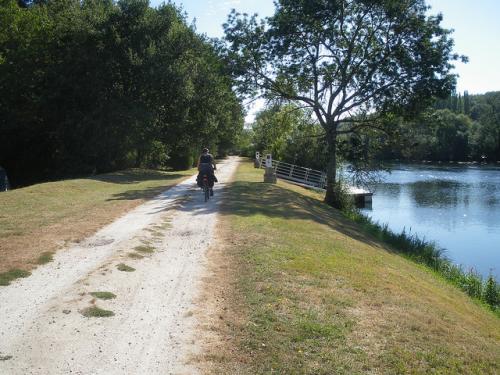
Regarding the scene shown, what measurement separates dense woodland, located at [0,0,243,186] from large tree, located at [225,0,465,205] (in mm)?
2862

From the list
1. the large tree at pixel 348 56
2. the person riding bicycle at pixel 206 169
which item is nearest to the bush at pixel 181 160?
the large tree at pixel 348 56

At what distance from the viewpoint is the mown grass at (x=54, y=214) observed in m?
8.91

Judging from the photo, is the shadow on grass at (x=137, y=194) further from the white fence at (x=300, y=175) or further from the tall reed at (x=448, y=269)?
the white fence at (x=300, y=175)

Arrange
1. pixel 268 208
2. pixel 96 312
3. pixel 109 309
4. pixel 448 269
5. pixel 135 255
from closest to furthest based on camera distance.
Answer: pixel 96 312, pixel 109 309, pixel 135 255, pixel 448 269, pixel 268 208

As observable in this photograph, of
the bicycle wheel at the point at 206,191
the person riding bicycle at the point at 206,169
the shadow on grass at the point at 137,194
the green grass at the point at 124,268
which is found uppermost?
the person riding bicycle at the point at 206,169

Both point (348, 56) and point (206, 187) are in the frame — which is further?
point (348, 56)

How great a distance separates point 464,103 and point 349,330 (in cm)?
19039

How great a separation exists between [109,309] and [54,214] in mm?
7577

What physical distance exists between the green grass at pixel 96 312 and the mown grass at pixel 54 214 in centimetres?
226

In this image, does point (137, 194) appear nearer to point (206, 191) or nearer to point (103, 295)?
point (206, 191)

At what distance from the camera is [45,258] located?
833cm

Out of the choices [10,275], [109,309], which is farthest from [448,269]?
[10,275]

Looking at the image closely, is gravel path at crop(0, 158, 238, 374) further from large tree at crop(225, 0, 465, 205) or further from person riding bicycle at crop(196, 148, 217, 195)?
large tree at crop(225, 0, 465, 205)

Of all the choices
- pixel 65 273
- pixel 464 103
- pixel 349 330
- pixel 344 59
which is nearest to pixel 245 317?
pixel 349 330
